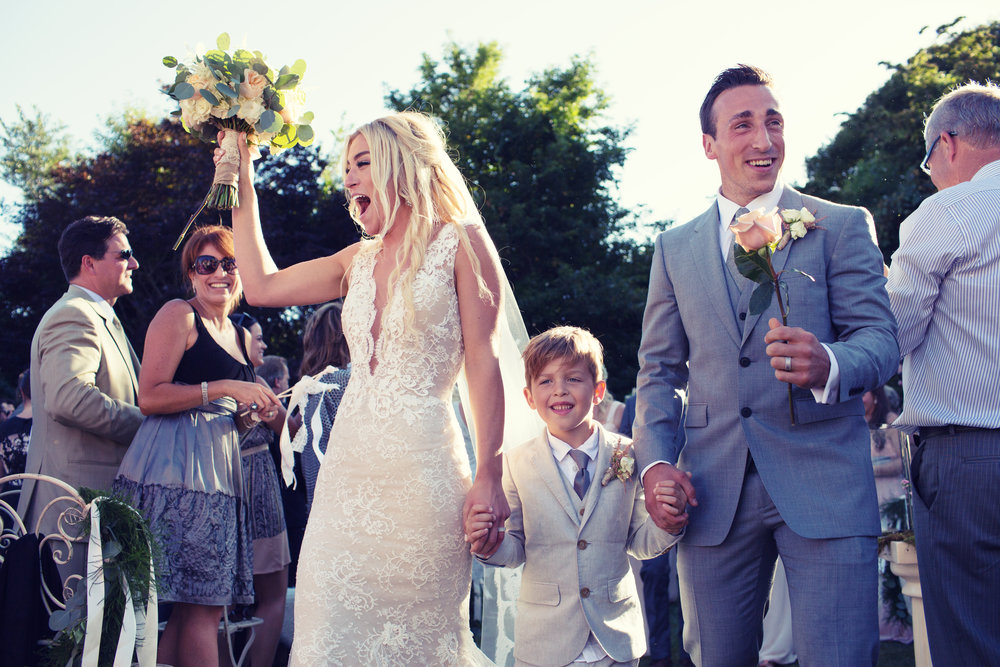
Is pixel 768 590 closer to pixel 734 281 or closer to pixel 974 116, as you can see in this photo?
pixel 734 281

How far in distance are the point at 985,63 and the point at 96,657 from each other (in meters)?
18.2

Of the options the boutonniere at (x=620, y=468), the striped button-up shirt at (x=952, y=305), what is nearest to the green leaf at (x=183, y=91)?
the boutonniere at (x=620, y=468)

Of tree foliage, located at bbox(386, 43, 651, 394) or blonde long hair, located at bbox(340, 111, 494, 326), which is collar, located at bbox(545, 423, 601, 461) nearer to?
blonde long hair, located at bbox(340, 111, 494, 326)

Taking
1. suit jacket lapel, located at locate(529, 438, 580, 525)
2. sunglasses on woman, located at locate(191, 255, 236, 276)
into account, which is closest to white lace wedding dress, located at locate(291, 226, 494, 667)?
suit jacket lapel, located at locate(529, 438, 580, 525)

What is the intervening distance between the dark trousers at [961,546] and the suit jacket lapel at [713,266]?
1.07 meters

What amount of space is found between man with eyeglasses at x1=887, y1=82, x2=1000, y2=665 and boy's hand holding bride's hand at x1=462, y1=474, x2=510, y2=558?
1705mm

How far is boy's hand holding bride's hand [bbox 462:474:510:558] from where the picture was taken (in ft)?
9.74

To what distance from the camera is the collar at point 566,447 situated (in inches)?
147

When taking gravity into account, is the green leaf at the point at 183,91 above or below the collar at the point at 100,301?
above

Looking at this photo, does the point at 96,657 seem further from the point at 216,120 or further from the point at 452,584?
the point at 216,120

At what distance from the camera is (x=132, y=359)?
4.92 m

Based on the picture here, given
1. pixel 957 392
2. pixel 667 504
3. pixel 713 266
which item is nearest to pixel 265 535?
pixel 667 504

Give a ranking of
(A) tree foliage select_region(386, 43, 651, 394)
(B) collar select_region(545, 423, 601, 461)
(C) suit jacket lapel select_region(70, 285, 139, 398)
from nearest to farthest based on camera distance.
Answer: (B) collar select_region(545, 423, 601, 461)
(C) suit jacket lapel select_region(70, 285, 139, 398)
(A) tree foliage select_region(386, 43, 651, 394)

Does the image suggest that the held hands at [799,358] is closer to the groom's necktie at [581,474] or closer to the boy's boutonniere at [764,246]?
the boy's boutonniere at [764,246]
